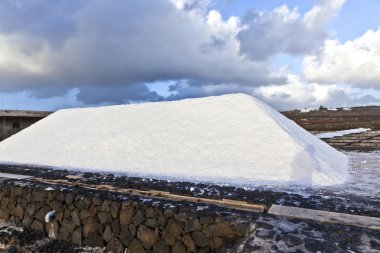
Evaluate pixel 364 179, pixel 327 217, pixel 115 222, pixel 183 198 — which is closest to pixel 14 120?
pixel 115 222

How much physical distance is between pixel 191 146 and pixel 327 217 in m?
5.66

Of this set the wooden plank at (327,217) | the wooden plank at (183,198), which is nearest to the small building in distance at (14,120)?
the wooden plank at (183,198)

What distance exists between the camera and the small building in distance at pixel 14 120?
20094 millimetres

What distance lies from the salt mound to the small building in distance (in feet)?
22.2

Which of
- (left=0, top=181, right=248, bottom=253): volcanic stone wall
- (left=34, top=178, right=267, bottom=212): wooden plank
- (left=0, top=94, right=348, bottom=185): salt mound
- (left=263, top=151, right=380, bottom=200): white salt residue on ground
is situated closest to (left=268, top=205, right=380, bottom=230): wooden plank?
(left=34, top=178, right=267, bottom=212): wooden plank

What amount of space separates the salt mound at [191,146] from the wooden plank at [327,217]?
254 centimetres

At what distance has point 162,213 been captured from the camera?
4.93 m

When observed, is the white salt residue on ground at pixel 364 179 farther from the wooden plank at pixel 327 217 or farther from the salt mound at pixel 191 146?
the wooden plank at pixel 327 217

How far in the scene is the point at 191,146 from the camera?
32.0 feet

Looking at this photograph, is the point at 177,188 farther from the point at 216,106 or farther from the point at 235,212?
the point at 216,106

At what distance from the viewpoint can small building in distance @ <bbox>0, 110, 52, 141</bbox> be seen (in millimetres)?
20094

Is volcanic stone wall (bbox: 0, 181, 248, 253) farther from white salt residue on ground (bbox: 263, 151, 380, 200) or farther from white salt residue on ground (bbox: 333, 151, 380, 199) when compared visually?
white salt residue on ground (bbox: 333, 151, 380, 199)

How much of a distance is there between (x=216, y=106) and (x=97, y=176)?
5082 mm

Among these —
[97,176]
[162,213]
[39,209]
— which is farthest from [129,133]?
[162,213]
